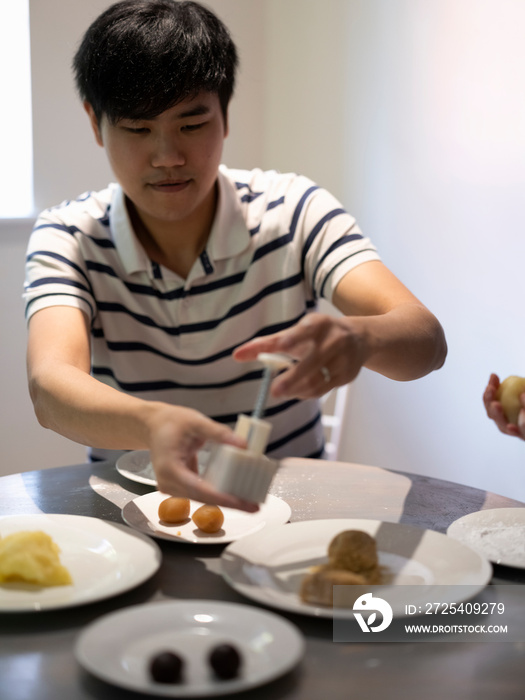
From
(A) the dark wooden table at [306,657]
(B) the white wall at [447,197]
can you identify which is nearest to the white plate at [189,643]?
(A) the dark wooden table at [306,657]

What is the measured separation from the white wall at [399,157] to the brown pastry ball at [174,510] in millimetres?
1418

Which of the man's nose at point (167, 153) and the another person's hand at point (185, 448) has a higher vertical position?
the man's nose at point (167, 153)

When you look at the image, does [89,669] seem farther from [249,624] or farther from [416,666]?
[416,666]

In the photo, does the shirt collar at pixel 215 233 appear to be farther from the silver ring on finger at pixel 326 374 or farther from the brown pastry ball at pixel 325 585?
the brown pastry ball at pixel 325 585

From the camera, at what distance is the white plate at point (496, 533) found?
1.01 m

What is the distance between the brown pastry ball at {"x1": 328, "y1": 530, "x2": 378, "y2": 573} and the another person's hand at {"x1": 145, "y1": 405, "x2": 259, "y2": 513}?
0.11 m

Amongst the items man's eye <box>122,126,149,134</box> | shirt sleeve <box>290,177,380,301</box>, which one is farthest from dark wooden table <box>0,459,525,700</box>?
man's eye <box>122,126,149,134</box>

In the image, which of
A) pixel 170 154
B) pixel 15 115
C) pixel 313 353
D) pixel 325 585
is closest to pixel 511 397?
pixel 313 353

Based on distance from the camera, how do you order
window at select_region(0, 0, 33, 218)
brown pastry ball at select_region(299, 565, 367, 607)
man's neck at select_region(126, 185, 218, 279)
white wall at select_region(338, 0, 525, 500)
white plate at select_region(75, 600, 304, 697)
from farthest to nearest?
window at select_region(0, 0, 33, 218), white wall at select_region(338, 0, 525, 500), man's neck at select_region(126, 185, 218, 279), brown pastry ball at select_region(299, 565, 367, 607), white plate at select_region(75, 600, 304, 697)

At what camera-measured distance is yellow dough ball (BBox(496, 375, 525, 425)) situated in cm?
109

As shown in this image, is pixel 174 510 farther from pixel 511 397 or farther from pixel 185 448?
pixel 511 397

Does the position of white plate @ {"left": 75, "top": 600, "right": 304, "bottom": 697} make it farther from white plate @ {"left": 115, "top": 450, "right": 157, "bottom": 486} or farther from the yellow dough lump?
white plate @ {"left": 115, "top": 450, "right": 157, "bottom": 486}

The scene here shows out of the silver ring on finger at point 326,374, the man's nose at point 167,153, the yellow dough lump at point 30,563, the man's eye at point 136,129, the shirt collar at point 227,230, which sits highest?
the man's eye at point 136,129

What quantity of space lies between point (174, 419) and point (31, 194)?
7.50 ft
